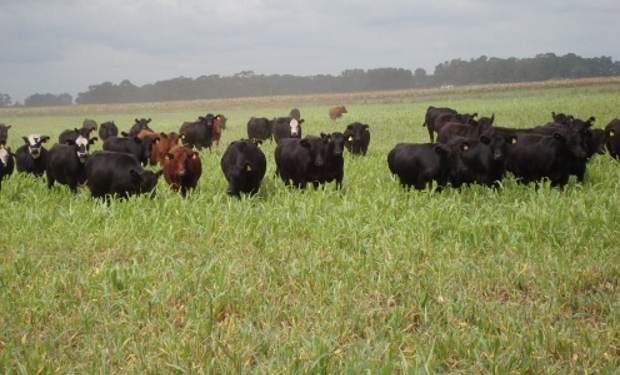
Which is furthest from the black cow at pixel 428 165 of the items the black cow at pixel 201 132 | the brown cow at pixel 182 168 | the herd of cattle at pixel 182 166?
the black cow at pixel 201 132

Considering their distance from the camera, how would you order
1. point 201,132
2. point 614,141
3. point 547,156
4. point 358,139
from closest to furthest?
point 547,156 < point 614,141 < point 358,139 < point 201,132

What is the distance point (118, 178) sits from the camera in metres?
9.77

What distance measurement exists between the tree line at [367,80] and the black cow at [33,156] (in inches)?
4764

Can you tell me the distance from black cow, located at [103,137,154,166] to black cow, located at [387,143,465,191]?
20.1 feet

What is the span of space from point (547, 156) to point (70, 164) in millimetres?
8797

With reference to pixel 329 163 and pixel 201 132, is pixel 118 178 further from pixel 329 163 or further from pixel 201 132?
pixel 201 132

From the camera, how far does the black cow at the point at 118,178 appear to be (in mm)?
9773

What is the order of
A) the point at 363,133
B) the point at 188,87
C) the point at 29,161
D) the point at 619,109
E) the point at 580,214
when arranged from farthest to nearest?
the point at 188,87 → the point at 619,109 → the point at 363,133 → the point at 29,161 → the point at 580,214

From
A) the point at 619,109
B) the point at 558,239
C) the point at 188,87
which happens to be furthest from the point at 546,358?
the point at 188,87

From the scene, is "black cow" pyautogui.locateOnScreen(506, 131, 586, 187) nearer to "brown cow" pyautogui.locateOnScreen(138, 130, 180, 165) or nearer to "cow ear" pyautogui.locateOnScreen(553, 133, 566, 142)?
"cow ear" pyautogui.locateOnScreen(553, 133, 566, 142)

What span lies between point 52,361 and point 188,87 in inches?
5472

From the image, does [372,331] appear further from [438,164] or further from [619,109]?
[619,109]

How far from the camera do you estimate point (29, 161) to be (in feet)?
44.1

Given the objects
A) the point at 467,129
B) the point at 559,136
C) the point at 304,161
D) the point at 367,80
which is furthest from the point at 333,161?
the point at 367,80
